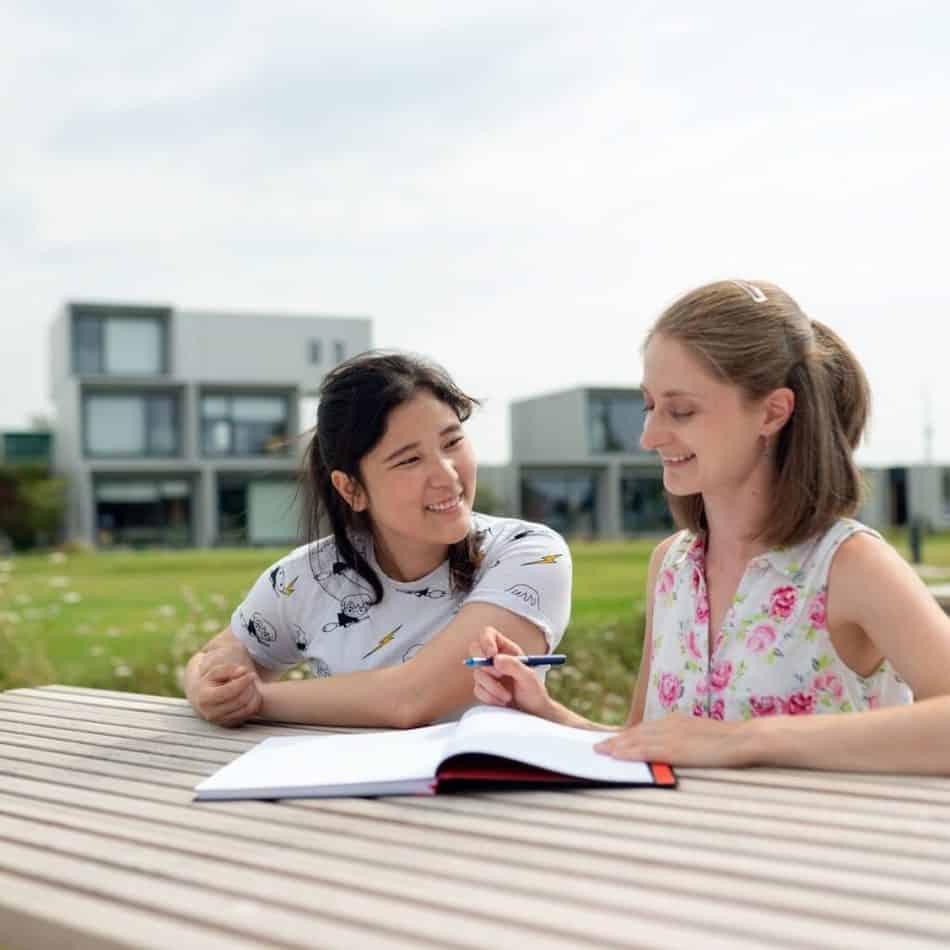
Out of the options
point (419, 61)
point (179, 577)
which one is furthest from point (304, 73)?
point (179, 577)

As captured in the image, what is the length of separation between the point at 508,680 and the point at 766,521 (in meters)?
0.56

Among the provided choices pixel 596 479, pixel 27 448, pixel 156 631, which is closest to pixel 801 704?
pixel 156 631

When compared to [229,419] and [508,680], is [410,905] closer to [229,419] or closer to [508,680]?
[508,680]

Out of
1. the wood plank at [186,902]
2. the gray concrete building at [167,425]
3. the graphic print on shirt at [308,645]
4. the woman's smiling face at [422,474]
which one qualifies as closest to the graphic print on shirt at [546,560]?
the woman's smiling face at [422,474]

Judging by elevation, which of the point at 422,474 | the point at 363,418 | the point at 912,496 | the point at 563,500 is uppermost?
the point at 363,418

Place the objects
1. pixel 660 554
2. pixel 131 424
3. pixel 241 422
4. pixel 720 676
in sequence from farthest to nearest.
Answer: pixel 241 422 < pixel 131 424 < pixel 660 554 < pixel 720 676

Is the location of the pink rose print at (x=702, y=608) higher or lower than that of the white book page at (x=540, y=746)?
higher

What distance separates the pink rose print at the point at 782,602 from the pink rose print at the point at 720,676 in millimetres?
130

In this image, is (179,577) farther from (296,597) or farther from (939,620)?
(939,620)

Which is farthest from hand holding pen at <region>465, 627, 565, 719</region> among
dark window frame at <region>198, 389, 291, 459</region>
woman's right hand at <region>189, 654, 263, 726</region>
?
dark window frame at <region>198, 389, 291, 459</region>

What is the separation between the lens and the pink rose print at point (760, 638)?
2.00 metres

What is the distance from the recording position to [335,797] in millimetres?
1417

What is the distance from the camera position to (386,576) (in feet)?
8.22

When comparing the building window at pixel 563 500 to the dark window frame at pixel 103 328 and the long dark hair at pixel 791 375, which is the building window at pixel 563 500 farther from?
the long dark hair at pixel 791 375
